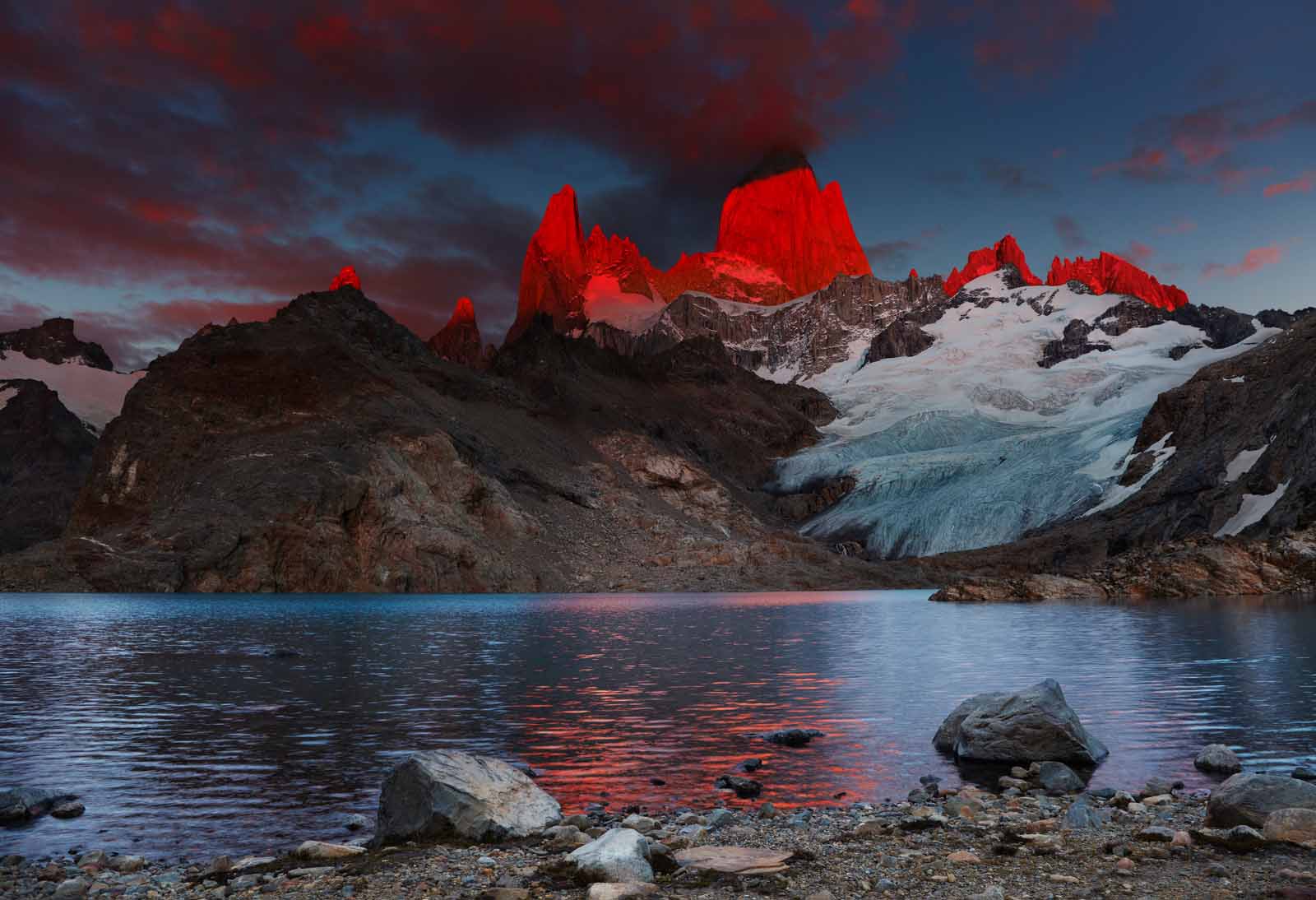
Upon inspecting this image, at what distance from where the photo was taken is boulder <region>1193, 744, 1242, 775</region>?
72.0 ft

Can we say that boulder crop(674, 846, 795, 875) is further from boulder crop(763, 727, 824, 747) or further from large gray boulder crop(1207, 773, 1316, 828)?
boulder crop(763, 727, 824, 747)

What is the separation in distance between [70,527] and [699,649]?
172720mm

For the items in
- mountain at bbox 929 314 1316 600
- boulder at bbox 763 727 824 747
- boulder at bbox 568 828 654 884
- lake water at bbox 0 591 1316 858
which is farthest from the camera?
mountain at bbox 929 314 1316 600

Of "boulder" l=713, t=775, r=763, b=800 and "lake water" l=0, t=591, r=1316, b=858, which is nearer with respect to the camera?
"boulder" l=713, t=775, r=763, b=800

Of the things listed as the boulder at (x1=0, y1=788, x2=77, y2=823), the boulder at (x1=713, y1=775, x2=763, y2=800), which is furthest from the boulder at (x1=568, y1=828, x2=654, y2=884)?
the boulder at (x1=0, y1=788, x2=77, y2=823)

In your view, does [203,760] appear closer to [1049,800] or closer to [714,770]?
[714,770]

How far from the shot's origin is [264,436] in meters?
183

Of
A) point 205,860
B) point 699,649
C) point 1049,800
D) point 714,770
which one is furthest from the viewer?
point 699,649

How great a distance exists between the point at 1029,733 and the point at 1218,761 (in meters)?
3.93

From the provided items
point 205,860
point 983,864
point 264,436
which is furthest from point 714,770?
point 264,436

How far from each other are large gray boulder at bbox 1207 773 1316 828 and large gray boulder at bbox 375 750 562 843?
1097 cm

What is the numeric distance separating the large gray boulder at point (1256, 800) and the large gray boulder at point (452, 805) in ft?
36.0

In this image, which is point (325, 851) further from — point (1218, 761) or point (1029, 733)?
point (1218, 761)

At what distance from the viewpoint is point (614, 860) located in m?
13.7
